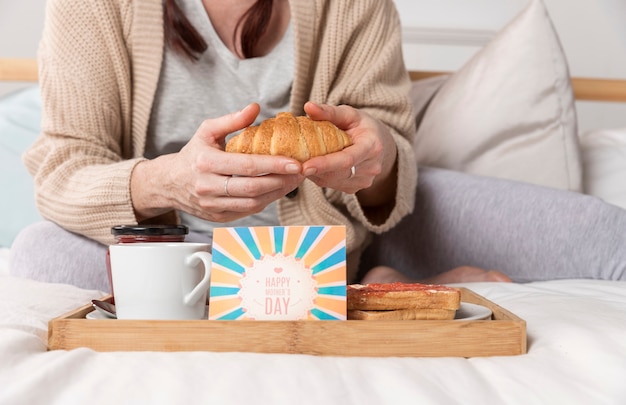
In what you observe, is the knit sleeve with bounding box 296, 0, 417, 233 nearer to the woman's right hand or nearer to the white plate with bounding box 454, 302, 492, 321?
the woman's right hand

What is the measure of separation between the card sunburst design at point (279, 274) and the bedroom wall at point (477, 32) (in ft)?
4.90

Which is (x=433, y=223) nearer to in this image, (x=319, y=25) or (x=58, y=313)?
(x=319, y=25)

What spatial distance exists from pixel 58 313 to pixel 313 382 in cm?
34

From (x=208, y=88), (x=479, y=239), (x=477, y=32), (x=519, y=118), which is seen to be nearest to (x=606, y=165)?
(x=519, y=118)

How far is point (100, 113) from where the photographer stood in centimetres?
116

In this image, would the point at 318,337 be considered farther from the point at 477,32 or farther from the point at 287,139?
the point at 477,32

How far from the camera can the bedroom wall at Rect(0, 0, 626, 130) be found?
2.01 meters

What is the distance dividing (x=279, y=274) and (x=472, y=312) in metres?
0.18

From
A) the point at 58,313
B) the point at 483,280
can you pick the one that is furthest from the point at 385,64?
the point at 58,313

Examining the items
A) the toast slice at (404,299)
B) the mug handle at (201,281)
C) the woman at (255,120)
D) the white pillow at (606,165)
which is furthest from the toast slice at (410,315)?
the white pillow at (606,165)

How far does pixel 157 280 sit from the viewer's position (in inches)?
25.2

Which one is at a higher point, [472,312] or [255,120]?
[255,120]

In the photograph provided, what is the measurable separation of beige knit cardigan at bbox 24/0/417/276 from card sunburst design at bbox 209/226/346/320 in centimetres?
44

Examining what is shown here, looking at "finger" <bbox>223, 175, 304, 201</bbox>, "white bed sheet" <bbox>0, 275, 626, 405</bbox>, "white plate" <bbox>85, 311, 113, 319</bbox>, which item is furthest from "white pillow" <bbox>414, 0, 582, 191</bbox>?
"white plate" <bbox>85, 311, 113, 319</bbox>
